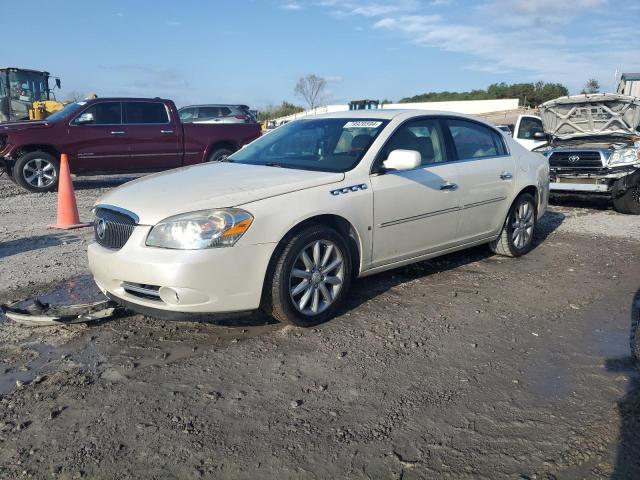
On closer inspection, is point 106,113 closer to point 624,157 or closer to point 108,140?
point 108,140

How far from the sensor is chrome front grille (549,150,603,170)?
898 cm

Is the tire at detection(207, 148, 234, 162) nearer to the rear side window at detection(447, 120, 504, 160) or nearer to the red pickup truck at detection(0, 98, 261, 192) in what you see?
the red pickup truck at detection(0, 98, 261, 192)

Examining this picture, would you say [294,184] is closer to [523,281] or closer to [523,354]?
[523,354]

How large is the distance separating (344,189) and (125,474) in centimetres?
250

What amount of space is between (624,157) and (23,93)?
1883 centimetres

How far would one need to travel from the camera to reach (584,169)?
909 centimetres

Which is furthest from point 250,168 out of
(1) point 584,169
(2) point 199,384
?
(1) point 584,169

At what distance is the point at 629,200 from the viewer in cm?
889

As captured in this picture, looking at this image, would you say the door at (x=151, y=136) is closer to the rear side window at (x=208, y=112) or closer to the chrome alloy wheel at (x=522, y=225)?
the chrome alloy wheel at (x=522, y=225)

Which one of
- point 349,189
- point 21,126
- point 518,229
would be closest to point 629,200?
point 518,229

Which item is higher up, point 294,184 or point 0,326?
point 294,184

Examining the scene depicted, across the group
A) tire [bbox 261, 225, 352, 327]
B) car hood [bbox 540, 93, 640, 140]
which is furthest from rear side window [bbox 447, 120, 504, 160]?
car hood [bbox 540, 93, 640, 140]

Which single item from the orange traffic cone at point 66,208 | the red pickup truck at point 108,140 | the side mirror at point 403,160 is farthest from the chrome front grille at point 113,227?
the red pickup truck at point 108,140

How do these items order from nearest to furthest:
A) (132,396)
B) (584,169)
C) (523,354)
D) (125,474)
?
(125,474) → (132,396) → (523,354) → (584,169)
